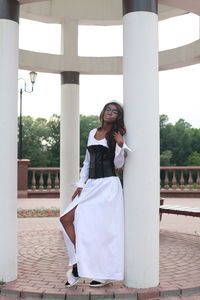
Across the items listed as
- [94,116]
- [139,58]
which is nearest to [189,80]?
[94,116]

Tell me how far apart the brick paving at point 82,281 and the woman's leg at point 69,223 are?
60 cm

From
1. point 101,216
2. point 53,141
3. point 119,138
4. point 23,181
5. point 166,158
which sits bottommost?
point 23,181

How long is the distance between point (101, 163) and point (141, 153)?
1.62ft

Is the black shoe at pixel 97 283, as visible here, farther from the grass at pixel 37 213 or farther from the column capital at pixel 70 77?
the grass at pixel 37 213

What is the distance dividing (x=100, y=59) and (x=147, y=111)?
4344 mm

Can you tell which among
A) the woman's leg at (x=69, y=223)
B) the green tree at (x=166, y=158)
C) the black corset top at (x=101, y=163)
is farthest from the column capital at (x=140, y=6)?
the green tree at (x=166, y=158)

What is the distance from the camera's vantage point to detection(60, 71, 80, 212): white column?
28.7 feet

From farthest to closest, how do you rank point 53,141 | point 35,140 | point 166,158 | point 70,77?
1. point 53,141
2. point 35,140
3. point 166,158
4. point 70,77

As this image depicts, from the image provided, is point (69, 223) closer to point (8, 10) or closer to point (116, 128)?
point (116, 128)

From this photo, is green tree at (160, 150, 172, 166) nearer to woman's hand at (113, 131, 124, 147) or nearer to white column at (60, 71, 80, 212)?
white column at (60, 71, 80, 212)

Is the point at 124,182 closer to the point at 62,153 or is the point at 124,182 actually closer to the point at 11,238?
the point at 11,238

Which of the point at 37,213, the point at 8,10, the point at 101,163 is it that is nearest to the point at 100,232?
the point at 101,163

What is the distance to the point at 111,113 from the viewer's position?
16.2ft

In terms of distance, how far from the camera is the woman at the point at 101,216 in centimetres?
476
